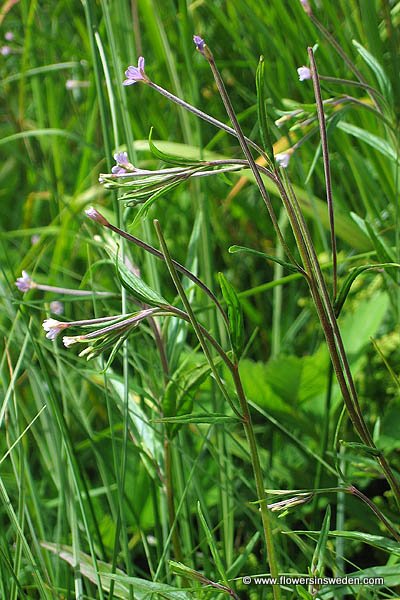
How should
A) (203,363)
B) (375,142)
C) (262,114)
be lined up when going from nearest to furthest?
(262,114) < (203,363) < (375,142)

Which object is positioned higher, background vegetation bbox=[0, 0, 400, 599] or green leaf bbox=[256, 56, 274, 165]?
green leaf bbox=[256, 56, 274, 165]

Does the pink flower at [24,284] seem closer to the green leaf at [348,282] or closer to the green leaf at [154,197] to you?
the green leaf at [154,197]

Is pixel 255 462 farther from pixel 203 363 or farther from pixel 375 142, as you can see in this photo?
pixel 375 142

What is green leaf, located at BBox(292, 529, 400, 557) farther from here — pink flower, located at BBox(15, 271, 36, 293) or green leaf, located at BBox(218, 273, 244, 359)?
pink flower, located at BBox(15, 271, 36, 293)

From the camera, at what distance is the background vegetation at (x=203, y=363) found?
76cm

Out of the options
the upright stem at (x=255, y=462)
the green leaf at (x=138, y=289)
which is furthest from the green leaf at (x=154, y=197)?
the upright stem at (x=255, y=462)

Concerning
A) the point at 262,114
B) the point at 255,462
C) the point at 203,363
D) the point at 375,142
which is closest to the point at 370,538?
the point at 255,462

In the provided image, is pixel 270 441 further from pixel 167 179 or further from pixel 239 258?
pixel 167 179

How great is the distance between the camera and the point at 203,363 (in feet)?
2.29

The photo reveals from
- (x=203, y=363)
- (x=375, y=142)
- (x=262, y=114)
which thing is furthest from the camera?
(x=375, y=142)

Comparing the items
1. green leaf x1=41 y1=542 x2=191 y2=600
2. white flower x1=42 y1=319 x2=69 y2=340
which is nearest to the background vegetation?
green leaf x1=41 y1=542 x2=191 y2=600

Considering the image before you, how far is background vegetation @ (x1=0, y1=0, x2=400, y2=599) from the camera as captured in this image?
2.51ft

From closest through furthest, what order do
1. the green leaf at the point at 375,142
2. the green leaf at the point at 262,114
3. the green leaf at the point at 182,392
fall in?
1. the green leaf at the point at 262,114
2. the green leaf at the point at 182,392
3. the green leaf at the point at 375,142

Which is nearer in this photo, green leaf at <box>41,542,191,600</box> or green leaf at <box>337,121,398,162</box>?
green leaf at <box>41,542,191,600</box>
